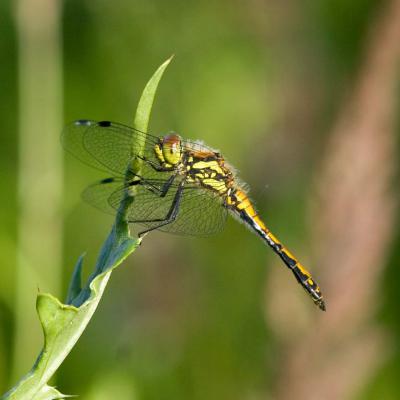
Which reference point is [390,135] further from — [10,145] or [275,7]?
[10,145]

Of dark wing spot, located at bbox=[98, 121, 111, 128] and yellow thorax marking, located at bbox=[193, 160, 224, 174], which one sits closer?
dark wing spot, located at bbox=[98, 121, 111, 128]

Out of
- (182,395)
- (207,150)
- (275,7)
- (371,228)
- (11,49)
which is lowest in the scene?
(182,395)

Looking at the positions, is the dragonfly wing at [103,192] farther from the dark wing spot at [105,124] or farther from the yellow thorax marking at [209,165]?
the yellow thorax marking at [209,165]

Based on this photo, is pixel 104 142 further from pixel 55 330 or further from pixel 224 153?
pixel 224 153

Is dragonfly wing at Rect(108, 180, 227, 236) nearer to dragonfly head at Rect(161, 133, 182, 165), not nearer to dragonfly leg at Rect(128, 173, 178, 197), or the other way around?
dragonfly leg at Rect(128, 173, 178, 197)

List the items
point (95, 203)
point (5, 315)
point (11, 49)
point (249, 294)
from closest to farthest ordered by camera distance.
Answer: point (95, 203)
point (5, 315)
point (249, 294)
point (11, 49)

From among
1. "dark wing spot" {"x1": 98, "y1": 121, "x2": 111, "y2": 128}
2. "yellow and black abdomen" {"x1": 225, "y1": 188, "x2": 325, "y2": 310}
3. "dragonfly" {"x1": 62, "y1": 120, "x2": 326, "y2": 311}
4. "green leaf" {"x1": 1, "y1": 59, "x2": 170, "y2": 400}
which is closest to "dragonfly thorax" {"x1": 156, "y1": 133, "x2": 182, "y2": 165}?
"dragonfly" {"x1": 62, "y1": 120, "x2": 326, "y2": 311}

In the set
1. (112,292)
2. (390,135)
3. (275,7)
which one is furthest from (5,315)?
(275,7)
